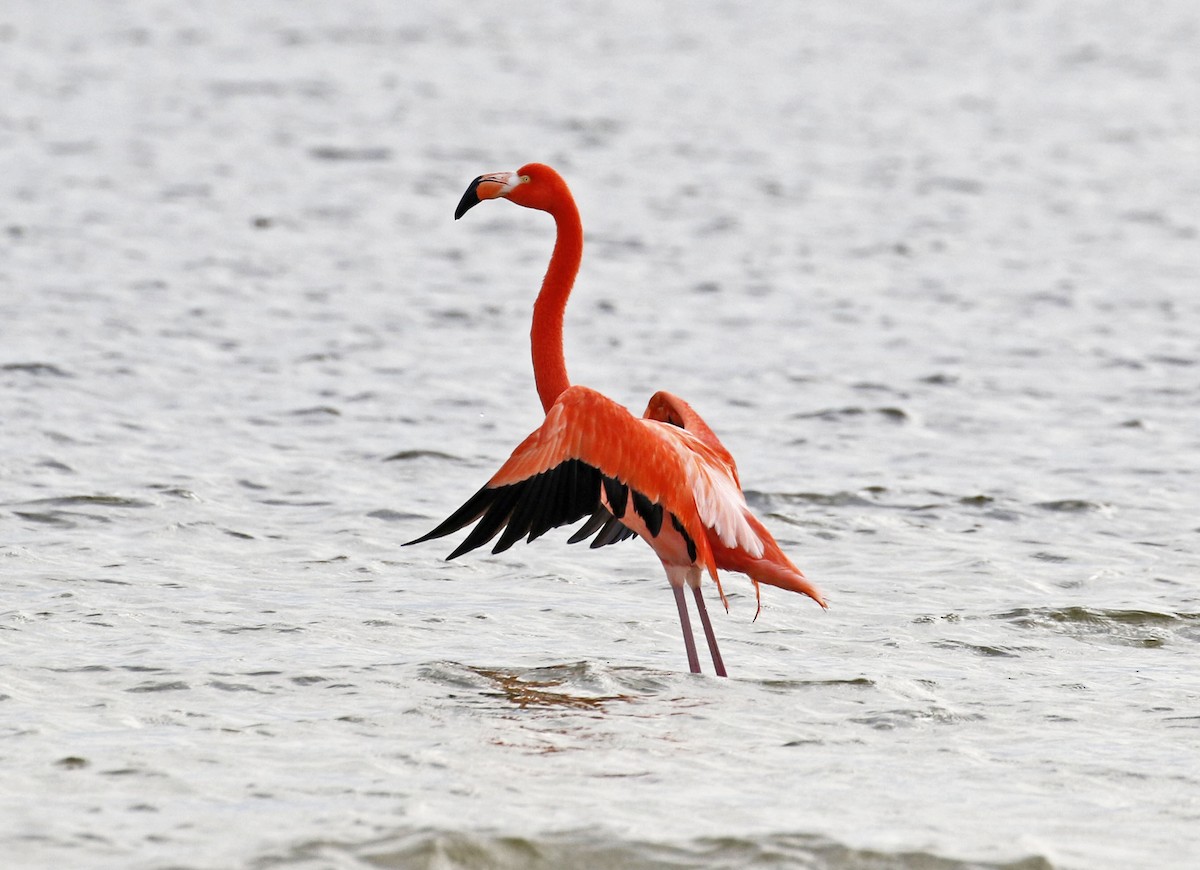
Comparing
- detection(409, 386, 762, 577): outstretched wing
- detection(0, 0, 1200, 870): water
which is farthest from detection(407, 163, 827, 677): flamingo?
detection(0, 0, 1200, 870): water

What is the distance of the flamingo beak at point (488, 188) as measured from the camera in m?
7.55

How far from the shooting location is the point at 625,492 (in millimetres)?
6777

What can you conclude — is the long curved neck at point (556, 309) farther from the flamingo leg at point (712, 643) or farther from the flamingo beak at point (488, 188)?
the flamingo leg at point (712, 643)

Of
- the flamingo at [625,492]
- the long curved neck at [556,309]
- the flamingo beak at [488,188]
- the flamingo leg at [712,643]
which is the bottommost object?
the flamingo leg at [712,643]

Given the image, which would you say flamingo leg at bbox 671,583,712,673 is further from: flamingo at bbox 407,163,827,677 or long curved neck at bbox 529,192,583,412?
long curved neck at bbox 529,192,583,412

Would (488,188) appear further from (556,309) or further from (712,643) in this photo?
(712,643)

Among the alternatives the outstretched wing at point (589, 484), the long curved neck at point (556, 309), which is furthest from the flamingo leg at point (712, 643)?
the long curved neck at point (556, 309)

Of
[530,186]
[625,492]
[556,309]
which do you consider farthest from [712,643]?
[530,186]

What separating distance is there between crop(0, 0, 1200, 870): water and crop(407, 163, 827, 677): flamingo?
48cm

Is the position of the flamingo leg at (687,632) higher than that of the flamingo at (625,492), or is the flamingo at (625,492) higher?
the flamingo at (625,492)

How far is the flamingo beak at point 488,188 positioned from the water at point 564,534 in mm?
1785

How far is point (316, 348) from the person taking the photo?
530 inches

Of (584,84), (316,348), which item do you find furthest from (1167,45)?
(316,348)

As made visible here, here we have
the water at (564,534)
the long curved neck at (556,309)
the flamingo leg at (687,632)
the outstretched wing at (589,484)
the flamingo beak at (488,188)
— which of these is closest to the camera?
the water at (564,534)
